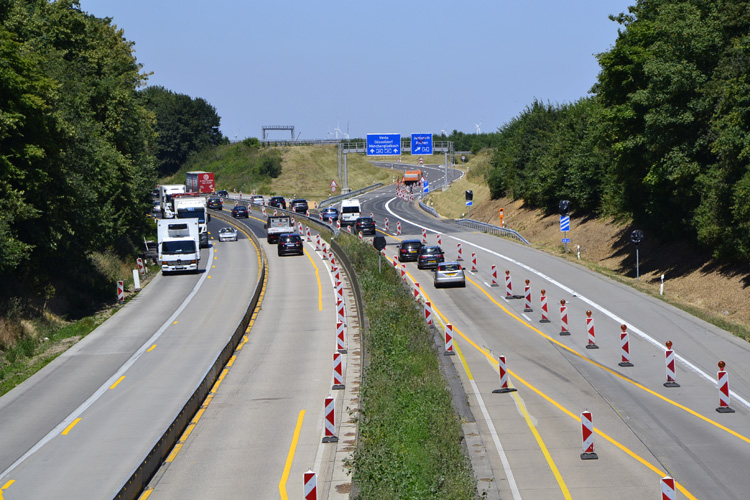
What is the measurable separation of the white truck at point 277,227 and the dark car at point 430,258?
2115cm

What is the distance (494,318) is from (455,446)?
18855 millimetres

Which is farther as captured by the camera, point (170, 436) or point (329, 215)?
point (329, 215)

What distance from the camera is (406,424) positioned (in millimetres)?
15641

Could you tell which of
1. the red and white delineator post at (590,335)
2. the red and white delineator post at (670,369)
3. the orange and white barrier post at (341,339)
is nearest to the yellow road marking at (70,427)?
the orange and white barrier post at (341,339)

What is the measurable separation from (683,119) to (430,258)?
15790mm

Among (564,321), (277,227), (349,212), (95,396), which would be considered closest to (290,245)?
(277,227)

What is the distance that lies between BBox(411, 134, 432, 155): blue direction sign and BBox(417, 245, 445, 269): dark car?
52.0m

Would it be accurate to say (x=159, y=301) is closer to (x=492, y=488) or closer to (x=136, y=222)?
(x=136, y=222)

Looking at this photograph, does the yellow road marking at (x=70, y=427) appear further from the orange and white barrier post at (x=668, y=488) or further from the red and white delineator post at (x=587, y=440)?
the orange and white barrier post at (x=668, y=488)

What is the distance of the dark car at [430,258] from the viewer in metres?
47.2

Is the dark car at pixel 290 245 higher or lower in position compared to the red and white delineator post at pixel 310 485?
higher

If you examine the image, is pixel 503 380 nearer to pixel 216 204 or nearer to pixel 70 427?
pixel 70 427

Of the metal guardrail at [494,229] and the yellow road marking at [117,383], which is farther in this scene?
the metal guardrail at [494,229]

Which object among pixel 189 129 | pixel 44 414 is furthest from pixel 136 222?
pixel 189 129
